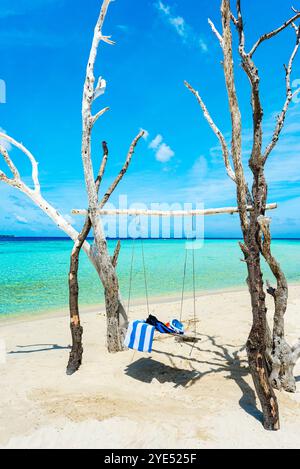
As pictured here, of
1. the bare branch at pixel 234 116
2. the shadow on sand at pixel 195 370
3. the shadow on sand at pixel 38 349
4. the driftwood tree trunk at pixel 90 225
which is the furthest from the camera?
the shadow on sand at pixel 38 349

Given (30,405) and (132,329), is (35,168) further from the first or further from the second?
(30,405)

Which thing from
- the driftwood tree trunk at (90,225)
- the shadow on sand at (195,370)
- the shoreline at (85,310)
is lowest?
the shoreline at (85,310)

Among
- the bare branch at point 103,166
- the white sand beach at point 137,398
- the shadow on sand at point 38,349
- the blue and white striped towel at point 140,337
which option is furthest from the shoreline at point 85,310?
the blue and white striped towel at point 140,337

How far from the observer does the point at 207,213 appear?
631 centimetres

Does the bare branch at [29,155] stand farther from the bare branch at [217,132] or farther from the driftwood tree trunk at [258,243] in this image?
the driftwood tree trunk at [258,243]

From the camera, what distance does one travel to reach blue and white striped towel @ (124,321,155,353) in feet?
16.7

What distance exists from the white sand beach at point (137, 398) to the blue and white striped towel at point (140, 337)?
0.61 meters

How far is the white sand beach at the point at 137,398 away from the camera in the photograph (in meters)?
3.80

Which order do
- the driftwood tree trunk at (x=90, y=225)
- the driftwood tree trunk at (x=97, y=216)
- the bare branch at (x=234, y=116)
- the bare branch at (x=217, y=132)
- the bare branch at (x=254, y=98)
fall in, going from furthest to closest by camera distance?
the driftwood tree trunk at (x=97, y=216) < the driftwood tree trunk at (x=90, y=225) < the bare branch at (x=217, y=132) < the bare branch at (x=234, y=116) < the bare branch at (x=254, y=98)

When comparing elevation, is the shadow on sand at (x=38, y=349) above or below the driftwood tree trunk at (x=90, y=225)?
below

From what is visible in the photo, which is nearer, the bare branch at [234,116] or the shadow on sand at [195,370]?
the bare branch at [234,116]

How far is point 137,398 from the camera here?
4781 mm
